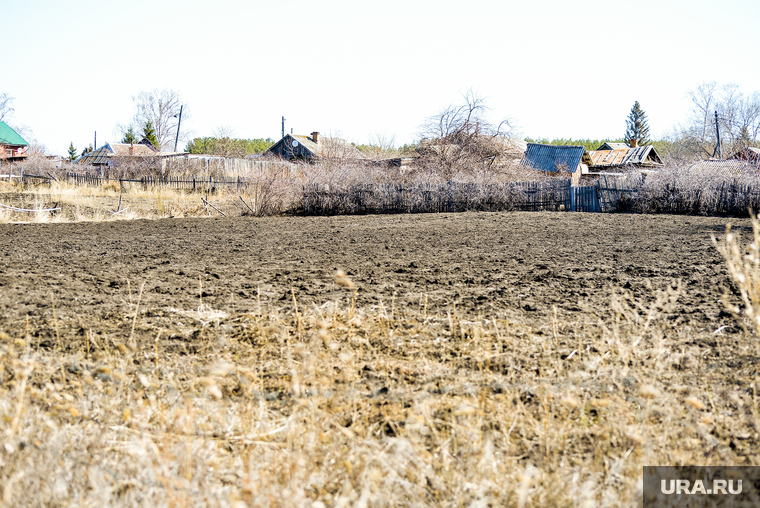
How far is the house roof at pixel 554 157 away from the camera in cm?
3400

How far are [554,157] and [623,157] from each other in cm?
922

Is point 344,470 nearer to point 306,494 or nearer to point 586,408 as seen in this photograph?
point 306,494

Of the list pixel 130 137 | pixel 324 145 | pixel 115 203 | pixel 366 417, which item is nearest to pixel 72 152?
pixel 130 137

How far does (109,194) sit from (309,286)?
64.3 feet

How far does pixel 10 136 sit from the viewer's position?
49188mm

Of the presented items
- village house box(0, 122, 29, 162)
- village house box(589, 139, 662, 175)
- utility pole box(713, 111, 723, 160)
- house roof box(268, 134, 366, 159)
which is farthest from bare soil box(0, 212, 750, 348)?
village house box(0, 122, 29, 162)

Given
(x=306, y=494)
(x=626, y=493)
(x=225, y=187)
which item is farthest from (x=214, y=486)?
(x=225, y=187)

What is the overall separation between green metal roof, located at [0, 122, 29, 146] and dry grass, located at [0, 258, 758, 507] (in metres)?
54.4

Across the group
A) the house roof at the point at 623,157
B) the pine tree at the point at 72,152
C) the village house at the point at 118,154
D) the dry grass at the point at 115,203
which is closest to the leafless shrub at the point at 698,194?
the dry grass at the point at 115,203

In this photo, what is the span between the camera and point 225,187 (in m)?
22.5

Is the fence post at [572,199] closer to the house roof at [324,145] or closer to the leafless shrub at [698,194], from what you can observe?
the leafless shrub at [698,194]

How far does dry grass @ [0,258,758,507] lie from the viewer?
2.13 metres

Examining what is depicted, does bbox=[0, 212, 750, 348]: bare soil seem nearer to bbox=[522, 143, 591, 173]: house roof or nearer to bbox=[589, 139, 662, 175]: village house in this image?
bbox=[522, 143, 591, 173]: house roof

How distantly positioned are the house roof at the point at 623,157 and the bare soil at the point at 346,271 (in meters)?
30.3
